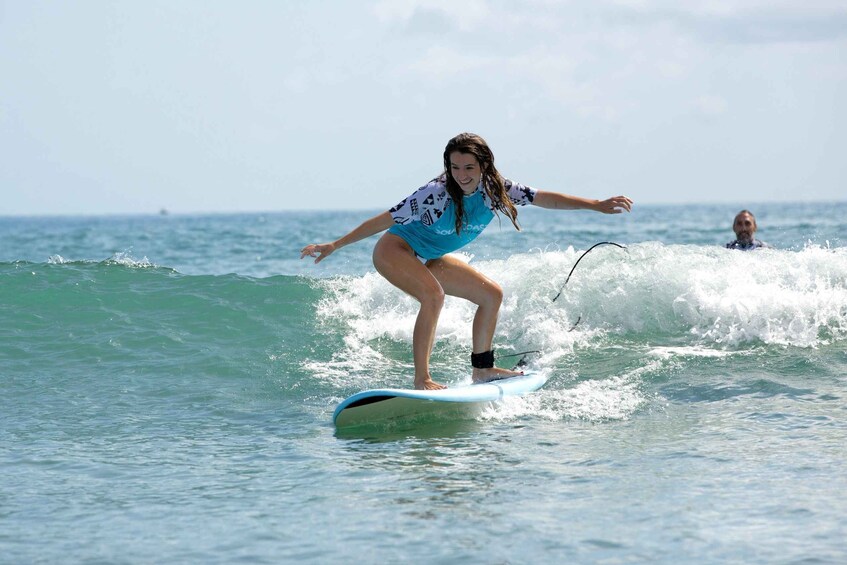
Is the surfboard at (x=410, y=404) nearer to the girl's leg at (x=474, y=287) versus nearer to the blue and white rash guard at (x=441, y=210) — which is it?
the girl's leg at (x=474, y=287)

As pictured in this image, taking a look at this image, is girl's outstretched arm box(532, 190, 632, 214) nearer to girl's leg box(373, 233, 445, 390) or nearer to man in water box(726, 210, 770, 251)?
girl's leg box(373, 233, 445, 390)

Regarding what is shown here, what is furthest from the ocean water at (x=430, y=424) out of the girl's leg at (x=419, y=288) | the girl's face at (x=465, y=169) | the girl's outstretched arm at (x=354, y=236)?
the girl's face at (x=465, y=169)

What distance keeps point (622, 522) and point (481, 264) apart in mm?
8125

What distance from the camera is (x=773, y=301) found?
388 inches

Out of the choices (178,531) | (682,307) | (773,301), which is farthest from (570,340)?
(178,531)

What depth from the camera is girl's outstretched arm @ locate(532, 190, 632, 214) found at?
6.31 meters

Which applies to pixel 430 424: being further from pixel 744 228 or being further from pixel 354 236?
pixel 744 228

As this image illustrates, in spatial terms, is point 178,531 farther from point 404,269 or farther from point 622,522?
point 404,269

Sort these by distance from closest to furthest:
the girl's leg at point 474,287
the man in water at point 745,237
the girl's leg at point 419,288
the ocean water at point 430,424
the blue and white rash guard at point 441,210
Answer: the ocean water at point 430,424 → the blue and white rash guard at point 441,210 → the girl's leg at point 419,288 → the girl's leg at point 474,287 → the man in water at point 745,237

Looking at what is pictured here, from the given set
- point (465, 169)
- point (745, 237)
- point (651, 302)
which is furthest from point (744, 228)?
point (465, 169)

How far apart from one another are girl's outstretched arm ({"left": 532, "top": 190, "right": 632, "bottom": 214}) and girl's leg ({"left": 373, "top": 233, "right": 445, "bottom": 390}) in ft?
2.90

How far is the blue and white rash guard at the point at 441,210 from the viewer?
6520mm

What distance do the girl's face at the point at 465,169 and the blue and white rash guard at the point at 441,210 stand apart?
13cm

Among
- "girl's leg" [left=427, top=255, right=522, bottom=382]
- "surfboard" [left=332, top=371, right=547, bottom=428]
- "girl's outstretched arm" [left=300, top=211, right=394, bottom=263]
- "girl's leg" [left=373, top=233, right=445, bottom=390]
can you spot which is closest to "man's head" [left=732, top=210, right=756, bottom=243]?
"girl's leg" [left=427, top=255, right=522, bottom=382]
